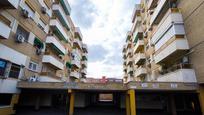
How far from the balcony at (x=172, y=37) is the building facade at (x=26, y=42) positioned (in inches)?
597

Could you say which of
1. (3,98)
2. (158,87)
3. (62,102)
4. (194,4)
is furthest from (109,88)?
(62,102)

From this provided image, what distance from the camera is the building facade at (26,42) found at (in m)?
14.1

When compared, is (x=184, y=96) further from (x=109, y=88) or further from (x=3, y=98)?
(x=3, y=98)

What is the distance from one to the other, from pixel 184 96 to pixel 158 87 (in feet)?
29.6

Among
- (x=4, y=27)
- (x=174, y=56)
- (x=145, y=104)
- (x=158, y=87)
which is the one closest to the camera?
(x=4, y=27)

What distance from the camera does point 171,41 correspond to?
1553 centimetres

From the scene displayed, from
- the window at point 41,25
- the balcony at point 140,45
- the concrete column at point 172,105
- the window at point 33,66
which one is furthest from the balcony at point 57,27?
the concrete column at point 172,105

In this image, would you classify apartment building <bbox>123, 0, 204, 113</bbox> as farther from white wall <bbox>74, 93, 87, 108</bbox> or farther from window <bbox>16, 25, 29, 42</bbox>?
window <bbox>16, 25, 29, 42</bbox>

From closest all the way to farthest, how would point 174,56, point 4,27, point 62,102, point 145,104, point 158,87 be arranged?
point 4,27 < point 158,87 < point 174,56 < point 145,104 < point 62,102

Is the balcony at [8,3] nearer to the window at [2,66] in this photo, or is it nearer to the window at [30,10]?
the window at [30,10]

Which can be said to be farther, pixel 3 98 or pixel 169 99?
pixel 169 99

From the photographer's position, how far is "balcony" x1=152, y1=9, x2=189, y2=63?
14711 millimetres

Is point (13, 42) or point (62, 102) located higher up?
point (13, 42)

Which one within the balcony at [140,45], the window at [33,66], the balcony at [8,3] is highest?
the balcony at [140,45]
